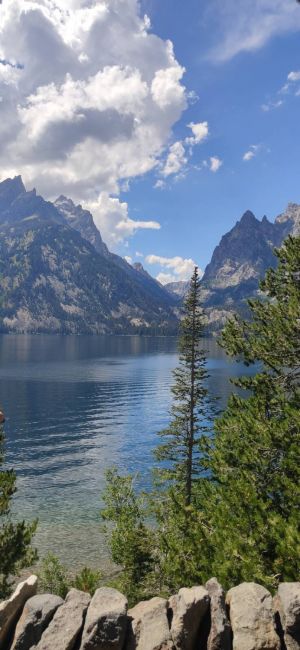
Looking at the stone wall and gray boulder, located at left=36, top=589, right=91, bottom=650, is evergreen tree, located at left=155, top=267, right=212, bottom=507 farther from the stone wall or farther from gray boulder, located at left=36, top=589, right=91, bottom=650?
gray boulder, located at left=36, top=589, right=91, bottom=650

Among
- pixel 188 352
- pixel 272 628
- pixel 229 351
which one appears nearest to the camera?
pixel 272 628

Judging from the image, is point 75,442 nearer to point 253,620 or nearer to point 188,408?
point 188,408

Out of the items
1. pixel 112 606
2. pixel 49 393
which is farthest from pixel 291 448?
pixel 49 393

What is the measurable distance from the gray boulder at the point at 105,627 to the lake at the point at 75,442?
4243cm

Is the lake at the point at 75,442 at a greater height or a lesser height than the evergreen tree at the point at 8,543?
lesser

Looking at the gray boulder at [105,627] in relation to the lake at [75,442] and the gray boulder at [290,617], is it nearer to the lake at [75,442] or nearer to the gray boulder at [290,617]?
the gray boulder at [290,617]

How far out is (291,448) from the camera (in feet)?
64.5

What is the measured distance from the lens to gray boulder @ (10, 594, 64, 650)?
1048 centimetres

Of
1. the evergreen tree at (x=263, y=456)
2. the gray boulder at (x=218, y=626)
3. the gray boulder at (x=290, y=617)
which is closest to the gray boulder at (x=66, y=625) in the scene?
the gray boulder at (x=218, y=626)

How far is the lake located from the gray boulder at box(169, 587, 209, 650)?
42467 mm

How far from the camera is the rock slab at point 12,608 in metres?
10.9

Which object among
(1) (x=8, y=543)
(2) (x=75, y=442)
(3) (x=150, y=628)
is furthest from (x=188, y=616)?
(2) (x=75, y=442)

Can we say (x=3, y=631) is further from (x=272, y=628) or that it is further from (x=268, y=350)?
(x=268, y=350)

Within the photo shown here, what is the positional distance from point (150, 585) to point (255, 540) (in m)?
19.5
